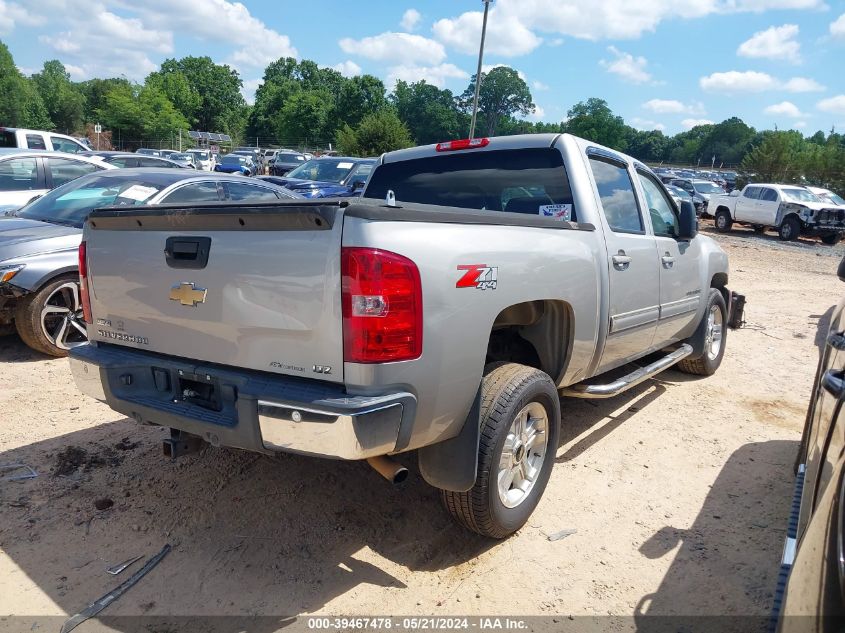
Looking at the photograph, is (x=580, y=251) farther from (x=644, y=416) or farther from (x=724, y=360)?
(x=724, y=360)

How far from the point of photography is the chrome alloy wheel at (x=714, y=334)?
222 inches

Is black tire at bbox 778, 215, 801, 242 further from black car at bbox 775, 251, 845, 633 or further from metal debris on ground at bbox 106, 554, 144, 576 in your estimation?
metal debris on ground at bbox 106, 554, 144, 576

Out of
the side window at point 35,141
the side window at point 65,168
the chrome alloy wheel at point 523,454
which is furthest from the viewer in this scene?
the side window at point 35,141

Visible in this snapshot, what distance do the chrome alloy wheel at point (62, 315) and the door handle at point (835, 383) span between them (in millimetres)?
5544

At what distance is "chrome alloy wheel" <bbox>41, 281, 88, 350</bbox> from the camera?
5.42 meters

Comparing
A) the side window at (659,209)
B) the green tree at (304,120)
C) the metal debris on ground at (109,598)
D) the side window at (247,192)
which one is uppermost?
the green tree at (304,120)

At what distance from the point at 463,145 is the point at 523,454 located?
2.07 metres

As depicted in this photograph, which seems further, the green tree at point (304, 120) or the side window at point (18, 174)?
the green tree at point (304, 120)

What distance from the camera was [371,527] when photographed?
10.6 feet

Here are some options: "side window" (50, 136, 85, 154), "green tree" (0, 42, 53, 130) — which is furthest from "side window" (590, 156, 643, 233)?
"green tree" (0, 42, 53, 130)

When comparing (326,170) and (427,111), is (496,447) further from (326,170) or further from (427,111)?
(427,111)

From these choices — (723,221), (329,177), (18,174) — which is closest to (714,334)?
(18,174)

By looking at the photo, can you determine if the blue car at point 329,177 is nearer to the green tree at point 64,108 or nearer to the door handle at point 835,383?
the door handle at point 835,383

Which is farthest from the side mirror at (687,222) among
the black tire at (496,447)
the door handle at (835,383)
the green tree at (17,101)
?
the green tree at (17,101)
